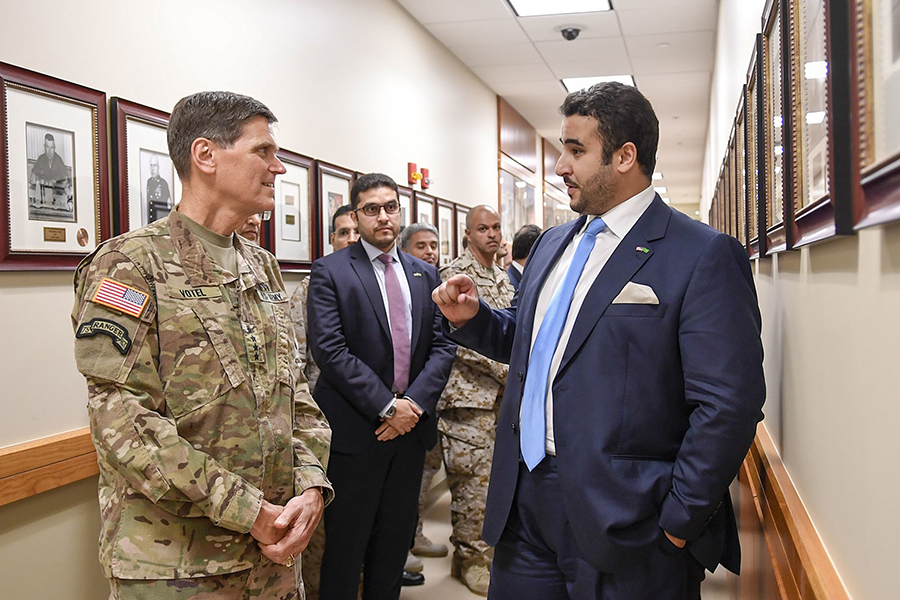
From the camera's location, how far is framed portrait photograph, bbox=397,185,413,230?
535cm

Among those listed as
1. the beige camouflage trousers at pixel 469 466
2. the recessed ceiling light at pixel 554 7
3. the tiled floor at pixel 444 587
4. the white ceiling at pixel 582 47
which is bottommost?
the tiled floor at pixel 444 587

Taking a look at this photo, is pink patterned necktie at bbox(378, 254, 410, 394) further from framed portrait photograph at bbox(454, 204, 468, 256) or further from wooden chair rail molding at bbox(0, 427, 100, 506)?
framed portrait photograph at bbox(454, 204, 468, 256)

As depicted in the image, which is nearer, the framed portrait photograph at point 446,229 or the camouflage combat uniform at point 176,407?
the camouflage combat uniform at point 176,407

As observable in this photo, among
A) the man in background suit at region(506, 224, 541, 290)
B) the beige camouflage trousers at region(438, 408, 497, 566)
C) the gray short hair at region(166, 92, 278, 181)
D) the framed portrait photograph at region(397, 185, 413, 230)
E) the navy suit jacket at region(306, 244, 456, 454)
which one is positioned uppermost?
the framed portrait photograph at region(397, 185, 413, 230)

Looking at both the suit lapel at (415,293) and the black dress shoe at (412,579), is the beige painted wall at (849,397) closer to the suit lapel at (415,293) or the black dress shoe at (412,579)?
the suit lapel at (415,293)

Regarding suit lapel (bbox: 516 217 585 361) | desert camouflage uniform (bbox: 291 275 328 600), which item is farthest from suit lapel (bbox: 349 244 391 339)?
suit lapel (bbox: 516 217 585 361)

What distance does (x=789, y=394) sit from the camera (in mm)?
1781

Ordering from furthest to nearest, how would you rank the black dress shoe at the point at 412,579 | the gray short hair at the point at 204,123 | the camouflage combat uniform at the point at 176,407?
the black dress shoe at the point at 412,579 < the gray short hair at the point at 204,123 < the camouflage combat uniform at the point at 176,407

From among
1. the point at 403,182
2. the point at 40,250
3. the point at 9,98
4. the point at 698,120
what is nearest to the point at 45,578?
the point at 40,250

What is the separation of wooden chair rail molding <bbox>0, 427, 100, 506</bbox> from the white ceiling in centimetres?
412

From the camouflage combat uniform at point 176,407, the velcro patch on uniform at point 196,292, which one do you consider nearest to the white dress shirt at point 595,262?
the camouflage combat uniform at point 176,407

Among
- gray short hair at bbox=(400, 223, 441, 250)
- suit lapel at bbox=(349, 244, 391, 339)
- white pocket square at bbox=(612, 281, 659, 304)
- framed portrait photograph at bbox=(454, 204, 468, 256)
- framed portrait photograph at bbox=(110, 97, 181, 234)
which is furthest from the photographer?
framed portrait photograph at bbox=(454, 204, 468, 256)

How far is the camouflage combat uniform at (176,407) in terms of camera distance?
1514 millimetres

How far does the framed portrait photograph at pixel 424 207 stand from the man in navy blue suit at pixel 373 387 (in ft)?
8.36
